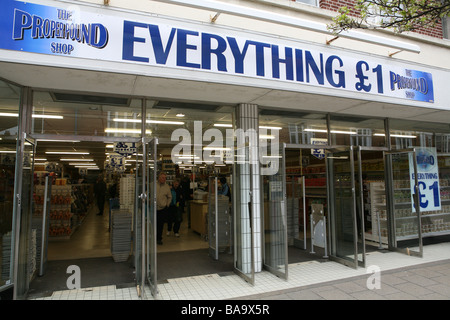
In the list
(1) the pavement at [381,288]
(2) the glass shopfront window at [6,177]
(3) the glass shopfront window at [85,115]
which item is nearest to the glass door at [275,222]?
(1) the pavement at [381,288]

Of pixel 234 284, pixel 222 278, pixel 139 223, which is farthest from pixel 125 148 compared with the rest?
pixel 234 284

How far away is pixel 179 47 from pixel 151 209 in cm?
228

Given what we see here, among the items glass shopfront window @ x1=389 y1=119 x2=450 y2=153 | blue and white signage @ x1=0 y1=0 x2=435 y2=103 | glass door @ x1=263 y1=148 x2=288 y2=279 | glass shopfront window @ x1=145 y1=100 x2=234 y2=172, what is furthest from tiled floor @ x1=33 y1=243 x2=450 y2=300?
blue and white signage @ x1=0 y1=0 x2=435 y2=103

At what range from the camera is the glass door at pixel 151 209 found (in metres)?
4.20

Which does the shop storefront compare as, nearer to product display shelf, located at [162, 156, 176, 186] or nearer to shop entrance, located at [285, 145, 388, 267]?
shop entrance, located at [285, 145, 388, 267]

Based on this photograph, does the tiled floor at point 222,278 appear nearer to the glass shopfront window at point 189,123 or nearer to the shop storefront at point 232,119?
the shop storefront at point 232,119

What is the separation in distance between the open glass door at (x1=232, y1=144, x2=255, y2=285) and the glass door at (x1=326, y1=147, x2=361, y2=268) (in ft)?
6.53

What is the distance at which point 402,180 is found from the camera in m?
7.06

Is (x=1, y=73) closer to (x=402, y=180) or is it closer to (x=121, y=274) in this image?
(x=121, y=274)

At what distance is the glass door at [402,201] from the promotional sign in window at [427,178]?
4.7 inches

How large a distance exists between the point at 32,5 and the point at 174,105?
2.36 metres

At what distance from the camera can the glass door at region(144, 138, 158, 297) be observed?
420 centimetres
